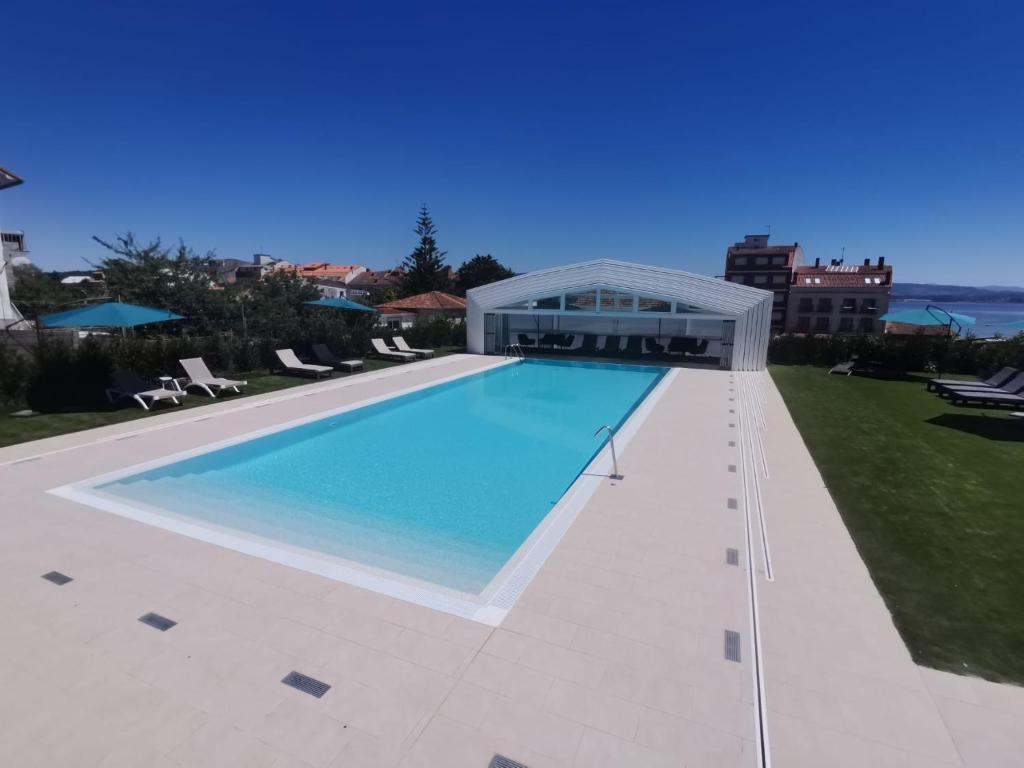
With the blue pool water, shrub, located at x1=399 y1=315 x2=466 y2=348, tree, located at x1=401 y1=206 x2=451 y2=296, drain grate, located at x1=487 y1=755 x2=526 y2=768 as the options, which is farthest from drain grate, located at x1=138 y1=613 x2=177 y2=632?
tree, located at x1=401 y1=206 x2=451 y2=296

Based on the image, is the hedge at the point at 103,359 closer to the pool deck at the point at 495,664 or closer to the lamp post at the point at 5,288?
the lamp post at the point at 5,288

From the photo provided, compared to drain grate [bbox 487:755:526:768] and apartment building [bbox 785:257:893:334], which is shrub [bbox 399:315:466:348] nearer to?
drain grate [bbox 487:755:526:768]

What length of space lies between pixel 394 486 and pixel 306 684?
369cm

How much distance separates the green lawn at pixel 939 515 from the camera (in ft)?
10.9

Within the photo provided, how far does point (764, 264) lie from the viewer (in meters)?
63.9

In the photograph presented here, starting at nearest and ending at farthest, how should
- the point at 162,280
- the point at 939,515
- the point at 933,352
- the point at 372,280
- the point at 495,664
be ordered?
the point at 495,664, the point at 939,515, the point at 933,352, the point at 162,280, the point at 372,280

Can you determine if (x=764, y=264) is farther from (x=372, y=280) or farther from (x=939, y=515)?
(x=939, y=515)

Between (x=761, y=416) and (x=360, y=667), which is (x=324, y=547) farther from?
(x=761, y=416)

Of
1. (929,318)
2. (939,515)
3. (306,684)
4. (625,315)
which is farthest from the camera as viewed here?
(625,315)

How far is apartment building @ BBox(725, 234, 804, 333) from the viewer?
6119 cm

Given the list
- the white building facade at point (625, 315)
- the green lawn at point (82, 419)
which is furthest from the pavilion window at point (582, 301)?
the green lawn at point (82, 419)

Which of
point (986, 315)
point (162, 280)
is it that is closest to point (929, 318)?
point (162, 280)

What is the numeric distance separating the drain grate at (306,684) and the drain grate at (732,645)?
2406mm

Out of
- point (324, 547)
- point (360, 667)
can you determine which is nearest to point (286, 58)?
point (324, 547)
